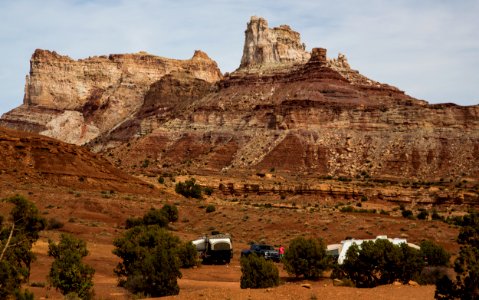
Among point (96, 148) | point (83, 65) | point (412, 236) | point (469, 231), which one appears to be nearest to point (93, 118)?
point (83, 65)

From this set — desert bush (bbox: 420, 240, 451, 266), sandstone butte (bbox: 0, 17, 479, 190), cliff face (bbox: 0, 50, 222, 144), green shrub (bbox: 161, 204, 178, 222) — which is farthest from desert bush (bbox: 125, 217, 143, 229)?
cliff face (bbox: 0, 50, 222, 144)

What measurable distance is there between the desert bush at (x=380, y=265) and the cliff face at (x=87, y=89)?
134 meters

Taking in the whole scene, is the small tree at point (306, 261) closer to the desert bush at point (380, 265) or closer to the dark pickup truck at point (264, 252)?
the desert bush at point (380, 265)

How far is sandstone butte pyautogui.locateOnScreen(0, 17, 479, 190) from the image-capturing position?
9588cm

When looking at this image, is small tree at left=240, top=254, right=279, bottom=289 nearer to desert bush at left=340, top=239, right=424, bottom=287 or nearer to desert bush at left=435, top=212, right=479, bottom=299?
desert bush at left=340, top=239, right=424, bottom=287

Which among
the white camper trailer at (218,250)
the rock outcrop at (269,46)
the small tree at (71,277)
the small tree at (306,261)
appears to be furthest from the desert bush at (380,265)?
the rock outcrop at (269,46)

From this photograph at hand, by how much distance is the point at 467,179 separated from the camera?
88.0 m

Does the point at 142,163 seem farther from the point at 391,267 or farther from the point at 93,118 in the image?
the point at 391,267

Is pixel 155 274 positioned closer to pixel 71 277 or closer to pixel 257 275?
pixel 71 277

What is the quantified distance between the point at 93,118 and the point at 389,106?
78930mm

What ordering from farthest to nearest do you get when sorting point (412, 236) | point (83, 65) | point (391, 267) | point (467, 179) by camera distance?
1. point (83, 65)
2. point (467, 179)
3. point (412, 236)
4. point (391, 267)

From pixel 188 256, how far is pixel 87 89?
151 m

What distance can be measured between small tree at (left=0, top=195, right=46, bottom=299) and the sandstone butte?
54949mm

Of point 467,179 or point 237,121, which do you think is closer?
point 467,179
